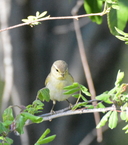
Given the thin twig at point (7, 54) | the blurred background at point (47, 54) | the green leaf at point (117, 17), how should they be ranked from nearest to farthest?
the green leaf at point (117, 17) < the thin twig at point (7, 54) < the blurred background at point (47, 54)

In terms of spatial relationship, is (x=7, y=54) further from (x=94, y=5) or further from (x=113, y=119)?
(x=113, y=119)

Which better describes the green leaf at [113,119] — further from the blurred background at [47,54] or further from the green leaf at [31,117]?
the blurred background at [47,54]

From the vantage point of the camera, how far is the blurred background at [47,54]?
488cm

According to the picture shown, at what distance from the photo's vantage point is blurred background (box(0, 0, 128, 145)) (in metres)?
4.88

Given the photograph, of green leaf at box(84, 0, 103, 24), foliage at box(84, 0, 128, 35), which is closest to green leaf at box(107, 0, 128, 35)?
foliage at box(84, 0, 128, 35)

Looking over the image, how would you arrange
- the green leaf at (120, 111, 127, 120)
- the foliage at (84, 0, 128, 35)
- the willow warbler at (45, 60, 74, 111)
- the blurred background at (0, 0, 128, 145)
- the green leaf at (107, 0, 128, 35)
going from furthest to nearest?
the blurred background at (0, 0, 128, 145), the willow warbler at (45, 60, 74, 111), the green leaf at (107, 0, 128, 35), the foliage at (84, 0, 128, 35), the green leaf at (120, 111, 127, 120)

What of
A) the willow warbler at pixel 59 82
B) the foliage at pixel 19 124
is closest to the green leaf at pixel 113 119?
the foliage at pixel 19 124

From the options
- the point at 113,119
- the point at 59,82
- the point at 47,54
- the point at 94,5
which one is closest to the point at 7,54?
the point at 47,54

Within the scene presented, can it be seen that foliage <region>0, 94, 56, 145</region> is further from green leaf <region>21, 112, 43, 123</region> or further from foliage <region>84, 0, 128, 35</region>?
foliage <region>84, 0, 128, 35</region>

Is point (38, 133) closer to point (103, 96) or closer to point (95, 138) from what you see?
point (95, 138)

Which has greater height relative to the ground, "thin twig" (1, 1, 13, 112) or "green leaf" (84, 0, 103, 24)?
"thin twig" (1, 1, 13, 112)

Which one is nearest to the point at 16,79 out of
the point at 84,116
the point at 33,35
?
the point at 33,35

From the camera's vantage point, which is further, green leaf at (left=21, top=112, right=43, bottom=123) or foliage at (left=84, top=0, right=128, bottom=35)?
foliage at (left=84, top=0, right=128, bottom=35)

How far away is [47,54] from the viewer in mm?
5188
